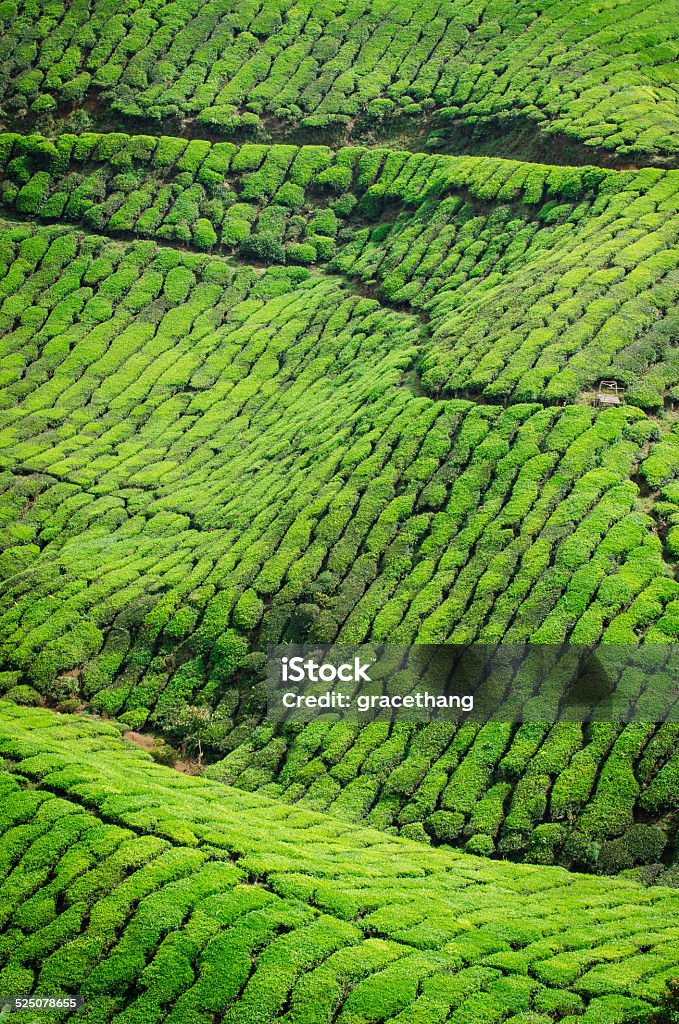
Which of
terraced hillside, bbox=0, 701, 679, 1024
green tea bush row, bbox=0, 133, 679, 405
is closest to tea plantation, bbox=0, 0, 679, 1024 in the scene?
terraced hillside, bbox=0, 701, 679, 1024

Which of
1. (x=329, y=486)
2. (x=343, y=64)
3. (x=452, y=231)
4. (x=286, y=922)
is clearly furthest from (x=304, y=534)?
(x=343, y=64)

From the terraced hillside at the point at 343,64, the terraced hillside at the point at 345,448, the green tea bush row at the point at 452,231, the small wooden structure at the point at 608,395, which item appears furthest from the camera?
the terraced hillside at the point at 343,64

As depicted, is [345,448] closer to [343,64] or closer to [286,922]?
[286,922]

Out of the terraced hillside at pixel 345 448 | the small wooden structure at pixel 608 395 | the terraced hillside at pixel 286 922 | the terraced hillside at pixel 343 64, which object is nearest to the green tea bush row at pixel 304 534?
the terraced hillside at pixel 345 448

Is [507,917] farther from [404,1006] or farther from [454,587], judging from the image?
[454,587]

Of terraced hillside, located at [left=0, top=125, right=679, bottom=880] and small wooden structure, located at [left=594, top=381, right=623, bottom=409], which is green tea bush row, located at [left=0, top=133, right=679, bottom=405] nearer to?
terraced hillside, located at [left=0, top=125, right=679, bottom=880]

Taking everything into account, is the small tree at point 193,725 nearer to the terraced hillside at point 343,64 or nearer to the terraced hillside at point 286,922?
the terraced hillside at point 286,922
